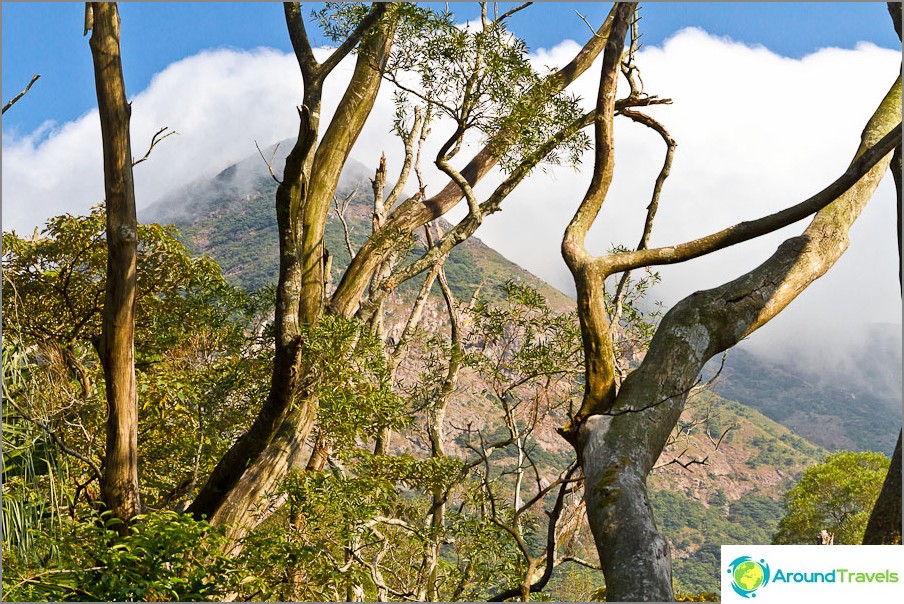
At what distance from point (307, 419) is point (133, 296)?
3.70 feet

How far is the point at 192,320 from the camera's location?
6031 millimetres

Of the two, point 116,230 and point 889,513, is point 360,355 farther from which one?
point 889,513

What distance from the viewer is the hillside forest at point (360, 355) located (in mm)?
2734

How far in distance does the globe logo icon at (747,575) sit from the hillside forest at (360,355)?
27 centimetres

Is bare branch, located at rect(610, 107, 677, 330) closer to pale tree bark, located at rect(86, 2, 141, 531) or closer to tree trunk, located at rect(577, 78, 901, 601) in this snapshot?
tree trunk, located at rect(577, 78, 901, 601)

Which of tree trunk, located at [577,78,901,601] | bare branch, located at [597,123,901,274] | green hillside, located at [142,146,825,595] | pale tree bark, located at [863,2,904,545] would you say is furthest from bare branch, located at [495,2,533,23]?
green hillside, located at [142,146,825,595]

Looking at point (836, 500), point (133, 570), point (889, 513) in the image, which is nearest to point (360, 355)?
point (133, 570)

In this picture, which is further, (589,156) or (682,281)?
(682,281)

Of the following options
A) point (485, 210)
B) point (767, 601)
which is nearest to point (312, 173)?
point (485, 210)

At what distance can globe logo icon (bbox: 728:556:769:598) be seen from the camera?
107 inches

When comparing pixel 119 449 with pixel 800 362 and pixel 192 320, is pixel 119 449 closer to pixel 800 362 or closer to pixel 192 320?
pixel 192 320

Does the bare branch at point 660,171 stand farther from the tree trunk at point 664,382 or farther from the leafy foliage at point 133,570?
the leafy foliage at point 133,570

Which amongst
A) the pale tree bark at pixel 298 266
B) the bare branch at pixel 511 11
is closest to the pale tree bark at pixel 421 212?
the pale tree bark at pixel 298 266

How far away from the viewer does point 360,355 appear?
449 centimetres
